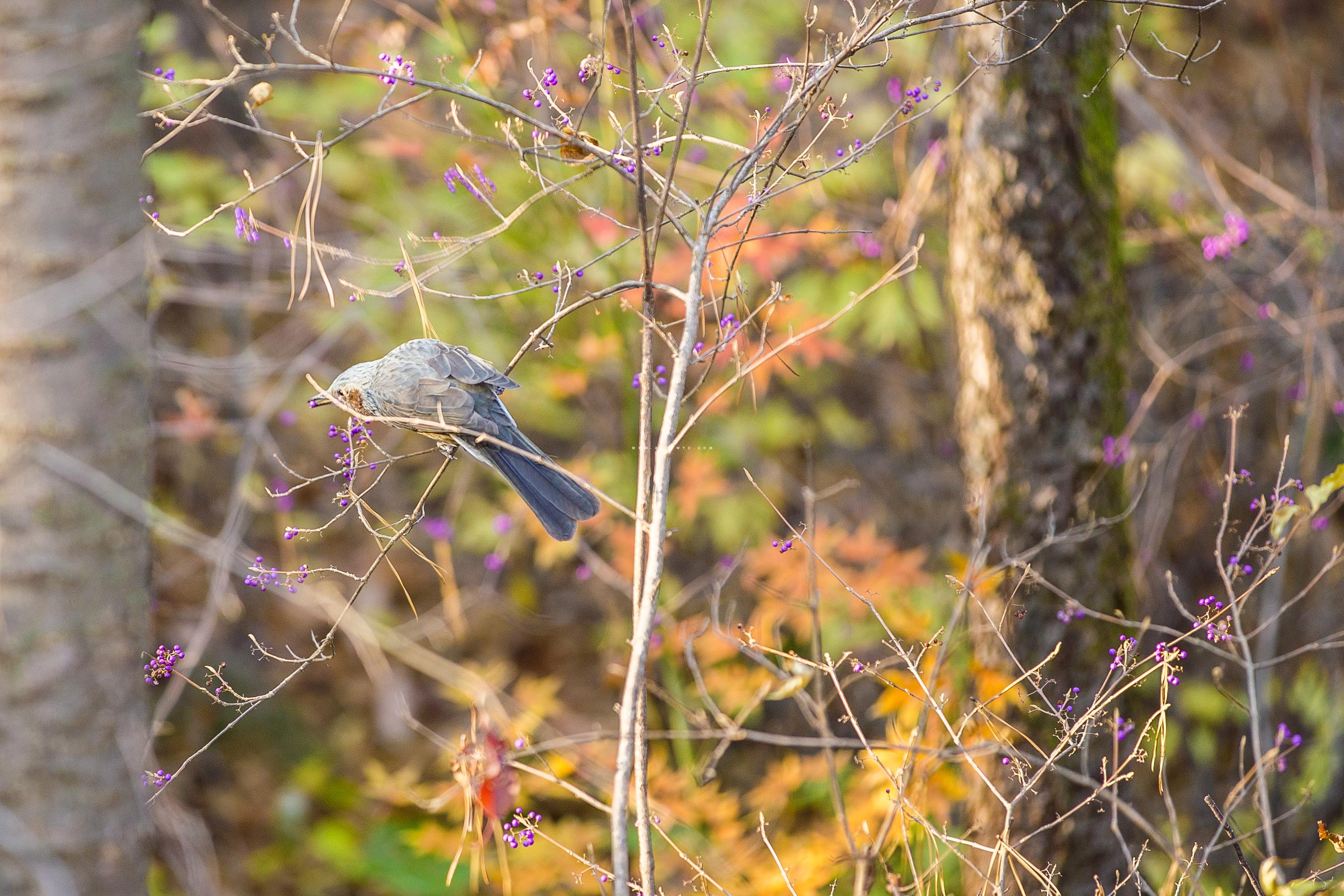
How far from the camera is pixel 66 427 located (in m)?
1.98

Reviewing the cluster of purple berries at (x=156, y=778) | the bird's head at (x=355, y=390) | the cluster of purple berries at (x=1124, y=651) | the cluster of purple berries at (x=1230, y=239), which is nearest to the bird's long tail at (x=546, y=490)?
the bird's head at (x=355, y=390)

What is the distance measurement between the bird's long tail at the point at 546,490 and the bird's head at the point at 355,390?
228mm

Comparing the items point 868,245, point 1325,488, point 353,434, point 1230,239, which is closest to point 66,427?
point 353,434

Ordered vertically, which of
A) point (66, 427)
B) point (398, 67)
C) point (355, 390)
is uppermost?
point (398, 67)

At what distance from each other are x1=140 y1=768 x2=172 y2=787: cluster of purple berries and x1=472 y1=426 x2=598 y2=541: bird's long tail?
757mm

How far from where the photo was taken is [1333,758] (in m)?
3.56

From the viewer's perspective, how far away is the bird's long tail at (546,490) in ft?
6.03

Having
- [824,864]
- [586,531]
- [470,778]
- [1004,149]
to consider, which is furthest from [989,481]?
[586,531]

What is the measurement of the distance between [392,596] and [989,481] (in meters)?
4.32

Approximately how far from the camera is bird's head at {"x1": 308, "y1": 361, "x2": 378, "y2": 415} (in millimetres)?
1878

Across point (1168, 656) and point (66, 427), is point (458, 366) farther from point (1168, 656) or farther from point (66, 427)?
point (1168, 656)

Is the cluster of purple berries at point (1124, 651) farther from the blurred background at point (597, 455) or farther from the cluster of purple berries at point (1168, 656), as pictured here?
the blurred background at point (597, 455)

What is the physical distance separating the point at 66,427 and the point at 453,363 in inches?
32.4

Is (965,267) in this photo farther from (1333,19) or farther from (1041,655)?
(1333,19)
